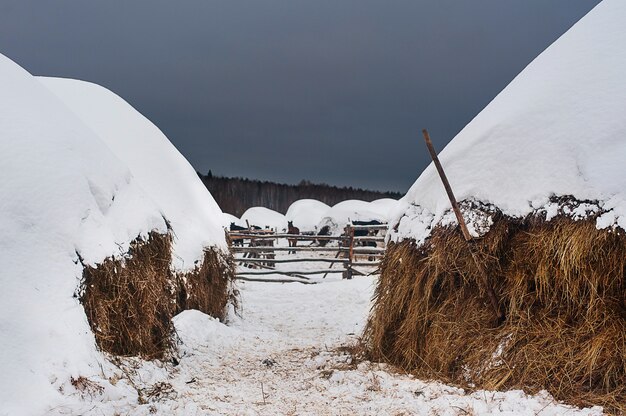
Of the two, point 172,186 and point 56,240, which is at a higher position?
point 172,186

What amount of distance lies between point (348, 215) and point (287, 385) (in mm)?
22669

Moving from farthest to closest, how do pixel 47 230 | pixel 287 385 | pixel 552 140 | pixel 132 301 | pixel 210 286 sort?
pixel 210 286
pixel 287 385
pixel 132 301
pixel 552 140
pixel 47 230

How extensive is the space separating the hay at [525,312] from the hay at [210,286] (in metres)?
2.98

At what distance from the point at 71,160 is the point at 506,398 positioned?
402 cm

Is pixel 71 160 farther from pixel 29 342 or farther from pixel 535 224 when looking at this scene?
pixel 535 224

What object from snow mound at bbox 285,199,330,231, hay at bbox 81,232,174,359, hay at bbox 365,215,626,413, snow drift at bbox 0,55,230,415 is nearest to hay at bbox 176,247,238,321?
snow drift at bbox 0,55,230,415

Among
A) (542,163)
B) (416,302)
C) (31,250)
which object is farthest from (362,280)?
(31,250)

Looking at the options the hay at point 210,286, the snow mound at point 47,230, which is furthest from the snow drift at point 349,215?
the snow mound at point 47,230

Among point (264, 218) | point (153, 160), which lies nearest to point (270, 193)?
point (264, 218)

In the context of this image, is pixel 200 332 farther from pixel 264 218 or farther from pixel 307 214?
pixel 264 218

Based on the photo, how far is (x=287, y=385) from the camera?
14.8 feet

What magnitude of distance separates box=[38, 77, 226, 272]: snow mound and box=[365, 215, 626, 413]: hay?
3.45 metres

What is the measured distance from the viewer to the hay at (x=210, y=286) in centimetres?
638

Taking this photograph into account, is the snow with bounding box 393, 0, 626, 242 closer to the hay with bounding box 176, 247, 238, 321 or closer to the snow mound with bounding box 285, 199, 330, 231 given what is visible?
the hay with bounding box 176, 247, 238, 321
